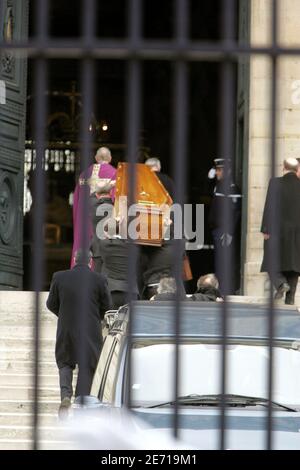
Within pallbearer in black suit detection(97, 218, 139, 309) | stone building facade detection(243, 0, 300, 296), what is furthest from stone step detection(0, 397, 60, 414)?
stone building facade detection(243, 0, 300, 296)

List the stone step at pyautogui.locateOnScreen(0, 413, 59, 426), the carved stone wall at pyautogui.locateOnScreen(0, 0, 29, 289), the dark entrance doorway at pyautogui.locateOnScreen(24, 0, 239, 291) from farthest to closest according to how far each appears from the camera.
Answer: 1. the dark entrance doorway at pyautogui.locateOnScreen(24, 0, 239, 291)
2. the carved stone wall at pyautogui.locateOnScreen(0, 0, 29, 289)
3. the stone step at pyautogui.locateOnScreen(0, 413, 59, 426)

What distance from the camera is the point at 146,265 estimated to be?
38.6 ft

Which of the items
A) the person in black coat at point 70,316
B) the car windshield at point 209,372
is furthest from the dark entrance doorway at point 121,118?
the car windshield at point 209,372

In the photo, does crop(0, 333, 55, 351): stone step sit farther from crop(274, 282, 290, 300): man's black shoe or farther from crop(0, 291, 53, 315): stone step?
crop(274, 282, 290, 300): man's black shoe

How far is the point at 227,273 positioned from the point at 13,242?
10.6 meters

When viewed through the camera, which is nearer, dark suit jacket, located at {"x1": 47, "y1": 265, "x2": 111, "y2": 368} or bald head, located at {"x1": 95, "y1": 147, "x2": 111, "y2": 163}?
dark suit jacket, located at {"x1": 47, "y1": 265, "x2": 111, "y2": 368}

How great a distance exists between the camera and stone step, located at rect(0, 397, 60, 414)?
1092 centimetres

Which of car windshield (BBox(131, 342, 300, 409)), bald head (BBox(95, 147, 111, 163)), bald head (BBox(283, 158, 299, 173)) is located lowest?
car windshield (BBox(131, 342, 300, 409))

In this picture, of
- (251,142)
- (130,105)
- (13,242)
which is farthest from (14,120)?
(130,105)

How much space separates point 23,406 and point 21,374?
0.62 meters

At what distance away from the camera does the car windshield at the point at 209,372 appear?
23.6ft

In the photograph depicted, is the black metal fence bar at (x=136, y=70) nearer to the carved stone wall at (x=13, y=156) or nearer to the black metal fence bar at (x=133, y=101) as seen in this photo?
the black metal fence bar at (x=133, y=101)

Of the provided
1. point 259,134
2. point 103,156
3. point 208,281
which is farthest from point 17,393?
point 259,134
